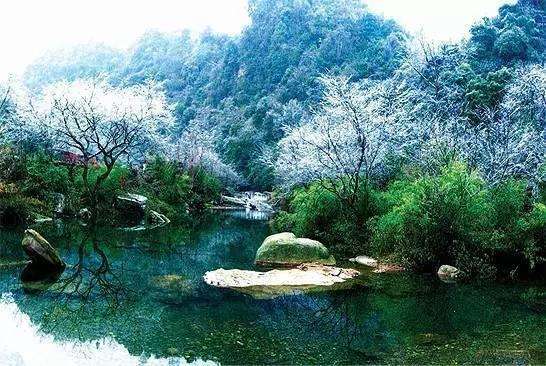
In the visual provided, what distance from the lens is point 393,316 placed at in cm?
1134

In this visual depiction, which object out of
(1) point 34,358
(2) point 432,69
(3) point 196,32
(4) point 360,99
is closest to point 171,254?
(4) point 360,99

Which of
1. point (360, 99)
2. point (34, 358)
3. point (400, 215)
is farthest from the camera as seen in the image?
point (360, 99)

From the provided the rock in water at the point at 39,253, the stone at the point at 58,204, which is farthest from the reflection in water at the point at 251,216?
the rock in water at the point at 39,253

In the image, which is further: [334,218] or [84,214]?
[84,214]

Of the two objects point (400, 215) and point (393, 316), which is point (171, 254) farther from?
point (393, 316)

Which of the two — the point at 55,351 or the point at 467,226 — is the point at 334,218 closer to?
the point at 467,226

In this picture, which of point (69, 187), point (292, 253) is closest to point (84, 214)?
point (69, 187)

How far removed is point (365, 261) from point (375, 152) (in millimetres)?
5074

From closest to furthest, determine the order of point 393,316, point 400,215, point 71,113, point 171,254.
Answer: point 393,316 < point 400,215 < point 171,254 < point 71,113

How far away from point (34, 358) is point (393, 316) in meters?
7.37

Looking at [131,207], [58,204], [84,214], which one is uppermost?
[58,204]

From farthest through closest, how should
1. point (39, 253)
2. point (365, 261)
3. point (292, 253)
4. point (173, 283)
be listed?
point (365, 261) → point (292, 253) → point (39, 253) → point (173, 283)

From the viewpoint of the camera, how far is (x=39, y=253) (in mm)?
14711

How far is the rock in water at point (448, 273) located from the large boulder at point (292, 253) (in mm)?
3816
